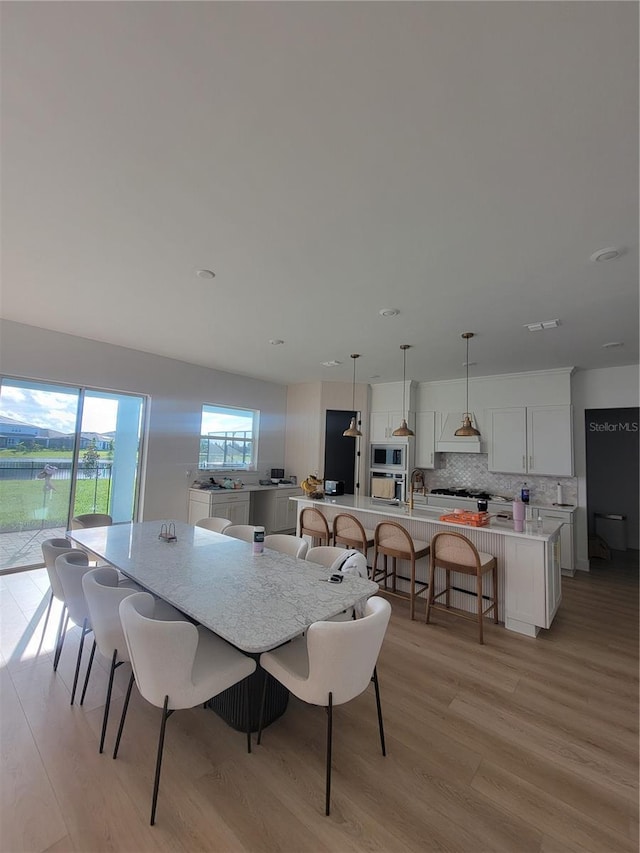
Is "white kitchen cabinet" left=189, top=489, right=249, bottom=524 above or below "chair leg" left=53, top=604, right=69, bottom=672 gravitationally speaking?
above

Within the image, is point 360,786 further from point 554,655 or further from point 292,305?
point 292,305

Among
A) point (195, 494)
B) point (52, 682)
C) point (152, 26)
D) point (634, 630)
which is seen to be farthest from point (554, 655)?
point (195, 494)

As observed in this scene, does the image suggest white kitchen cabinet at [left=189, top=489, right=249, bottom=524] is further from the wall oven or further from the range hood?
the range hood

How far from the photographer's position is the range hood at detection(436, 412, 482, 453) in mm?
5902

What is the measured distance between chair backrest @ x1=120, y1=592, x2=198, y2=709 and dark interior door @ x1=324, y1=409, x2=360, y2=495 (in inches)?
203

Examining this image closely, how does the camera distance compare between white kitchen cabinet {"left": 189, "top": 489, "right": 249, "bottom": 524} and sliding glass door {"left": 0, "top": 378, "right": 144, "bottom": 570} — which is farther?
white kitchen cabinet {"left": 189, "top": 489, "right": 249, "bottom": 524}

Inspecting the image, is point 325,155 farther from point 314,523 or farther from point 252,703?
point 314,523

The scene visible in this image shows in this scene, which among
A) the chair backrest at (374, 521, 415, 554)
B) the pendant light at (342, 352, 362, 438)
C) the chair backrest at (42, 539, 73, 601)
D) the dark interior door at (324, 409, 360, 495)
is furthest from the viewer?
the dark interior door at (324, 409, 360, 495)

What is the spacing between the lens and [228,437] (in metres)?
6.43

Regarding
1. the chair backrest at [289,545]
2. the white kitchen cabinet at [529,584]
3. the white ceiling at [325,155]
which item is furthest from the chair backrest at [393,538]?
the white ceiling at [325,155]

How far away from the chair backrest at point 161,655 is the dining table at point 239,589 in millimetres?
149

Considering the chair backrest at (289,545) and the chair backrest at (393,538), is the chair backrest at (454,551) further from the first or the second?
the chair backrest at (289,545)

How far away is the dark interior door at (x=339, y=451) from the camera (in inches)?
263

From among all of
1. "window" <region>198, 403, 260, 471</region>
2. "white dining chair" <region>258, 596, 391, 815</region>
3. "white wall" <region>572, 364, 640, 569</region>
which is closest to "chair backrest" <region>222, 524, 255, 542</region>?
"white dining chair" <region>258, 596, 391, 815</region>
